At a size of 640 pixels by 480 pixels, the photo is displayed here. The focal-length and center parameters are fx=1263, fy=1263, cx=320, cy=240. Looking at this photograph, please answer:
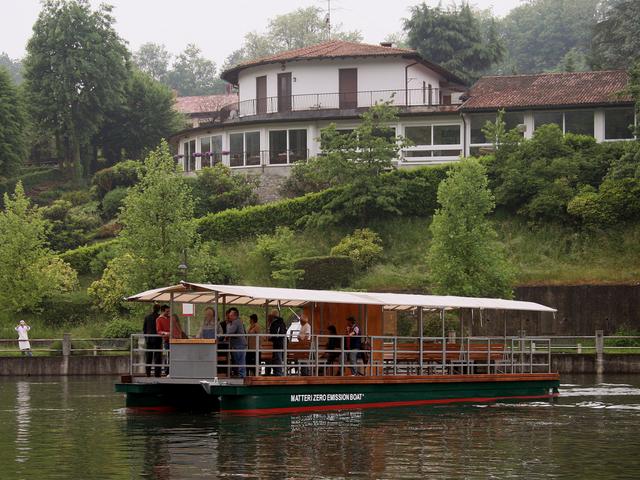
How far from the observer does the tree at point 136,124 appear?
100562 mm

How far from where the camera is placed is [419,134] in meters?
78.1

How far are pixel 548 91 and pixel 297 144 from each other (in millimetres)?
15908

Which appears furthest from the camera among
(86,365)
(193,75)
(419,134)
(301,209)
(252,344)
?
(193,75)

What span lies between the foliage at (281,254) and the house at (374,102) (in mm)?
12160

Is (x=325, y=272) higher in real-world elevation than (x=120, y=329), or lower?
higher

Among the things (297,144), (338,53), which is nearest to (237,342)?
(297,144)

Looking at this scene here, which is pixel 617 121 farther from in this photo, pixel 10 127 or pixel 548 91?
pixel 10 127

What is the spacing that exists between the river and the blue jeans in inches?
46.3

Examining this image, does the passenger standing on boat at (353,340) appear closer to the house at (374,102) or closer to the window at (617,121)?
the house at (374,102)

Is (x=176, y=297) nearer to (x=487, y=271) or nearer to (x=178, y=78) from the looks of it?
(x=487, y=271)

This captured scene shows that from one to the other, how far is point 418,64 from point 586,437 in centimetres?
5586

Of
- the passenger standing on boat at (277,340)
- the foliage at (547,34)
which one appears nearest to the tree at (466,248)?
the passenger standing on boat at (277,340)

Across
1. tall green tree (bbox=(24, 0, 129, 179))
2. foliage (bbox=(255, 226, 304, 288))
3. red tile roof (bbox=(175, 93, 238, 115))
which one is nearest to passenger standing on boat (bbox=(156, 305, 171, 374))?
foliage (bbox=(255, 226, 304, 288))

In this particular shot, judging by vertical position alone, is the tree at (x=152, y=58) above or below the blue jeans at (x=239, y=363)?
above
